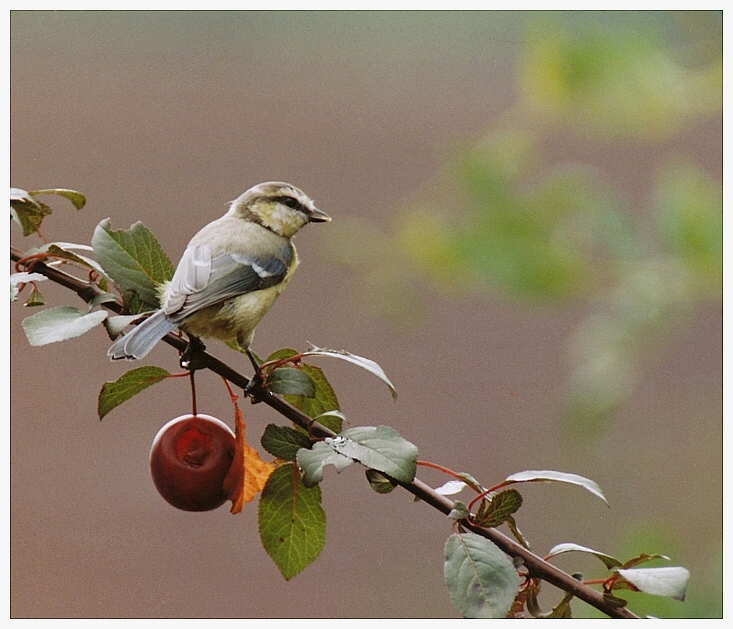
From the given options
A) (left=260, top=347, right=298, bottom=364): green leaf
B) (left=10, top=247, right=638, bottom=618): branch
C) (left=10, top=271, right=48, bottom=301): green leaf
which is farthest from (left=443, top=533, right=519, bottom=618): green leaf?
(left=10, top=271, right=48, bottom=301): green leaf

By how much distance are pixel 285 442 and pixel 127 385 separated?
0.35 feet

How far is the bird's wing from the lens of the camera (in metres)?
0.47

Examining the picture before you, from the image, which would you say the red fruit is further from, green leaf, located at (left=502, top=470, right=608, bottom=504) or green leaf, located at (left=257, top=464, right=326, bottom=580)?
green leaf, located at (left=502, top=470, right=608, bottom=504)

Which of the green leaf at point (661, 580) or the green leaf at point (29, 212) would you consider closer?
the green leaf at point (661, 580)

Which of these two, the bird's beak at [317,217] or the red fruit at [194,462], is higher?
the bird's beak at [317,217]

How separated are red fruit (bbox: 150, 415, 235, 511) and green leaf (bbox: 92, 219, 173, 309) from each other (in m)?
0.07

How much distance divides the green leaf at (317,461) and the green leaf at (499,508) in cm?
7

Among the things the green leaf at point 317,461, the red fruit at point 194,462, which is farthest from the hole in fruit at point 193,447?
the green leaf at point 317,461

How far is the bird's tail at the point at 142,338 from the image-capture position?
41 cm

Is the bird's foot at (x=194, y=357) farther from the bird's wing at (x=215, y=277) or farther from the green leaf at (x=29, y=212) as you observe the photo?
the green leaf at (x=29, y=212)

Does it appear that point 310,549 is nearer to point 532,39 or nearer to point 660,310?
point 660,310

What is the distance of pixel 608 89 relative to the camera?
2.20 ft

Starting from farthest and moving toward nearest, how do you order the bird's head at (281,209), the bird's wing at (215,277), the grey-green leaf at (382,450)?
the bird's head at (281,209)
the bird's wing at (215,277)
the grey-green leaf at (382,450)

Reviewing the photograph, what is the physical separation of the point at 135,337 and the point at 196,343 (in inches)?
2.3
